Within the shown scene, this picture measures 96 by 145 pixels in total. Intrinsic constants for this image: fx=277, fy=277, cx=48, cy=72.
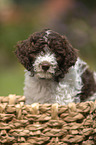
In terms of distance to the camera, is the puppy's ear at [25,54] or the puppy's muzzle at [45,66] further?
the puppy's ear at [25,54]

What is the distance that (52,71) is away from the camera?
63.9 inches

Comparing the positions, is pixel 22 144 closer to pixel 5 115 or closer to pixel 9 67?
pixel 5 115

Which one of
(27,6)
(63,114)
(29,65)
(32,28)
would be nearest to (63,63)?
(29,65)

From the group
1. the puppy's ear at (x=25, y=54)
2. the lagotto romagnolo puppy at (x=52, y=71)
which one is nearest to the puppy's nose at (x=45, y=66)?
the lagotto romagnolo puppy at (x=52, y=71)

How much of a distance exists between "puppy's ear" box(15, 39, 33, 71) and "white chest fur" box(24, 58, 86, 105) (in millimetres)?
177

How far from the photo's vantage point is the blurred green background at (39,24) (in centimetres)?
460

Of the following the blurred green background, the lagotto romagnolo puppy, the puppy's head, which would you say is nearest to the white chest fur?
the lagotto romagnolo puppy

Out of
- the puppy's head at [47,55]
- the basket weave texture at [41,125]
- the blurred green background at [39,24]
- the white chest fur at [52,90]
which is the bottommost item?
the basket weave texture at [41,125]

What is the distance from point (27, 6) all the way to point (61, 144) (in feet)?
22.7

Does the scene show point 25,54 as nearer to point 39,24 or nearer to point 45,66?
point 45,66

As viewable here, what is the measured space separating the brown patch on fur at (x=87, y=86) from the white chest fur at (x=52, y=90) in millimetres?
79

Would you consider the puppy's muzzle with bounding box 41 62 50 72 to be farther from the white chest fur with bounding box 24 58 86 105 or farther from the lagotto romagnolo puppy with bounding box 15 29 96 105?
the white chest fur with bounding box 24 58 86 105

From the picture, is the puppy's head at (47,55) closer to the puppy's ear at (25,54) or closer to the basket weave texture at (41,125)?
the puppy's ear at (25,54)

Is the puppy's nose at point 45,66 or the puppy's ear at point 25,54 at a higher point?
the puppy's ear at point 25,54
